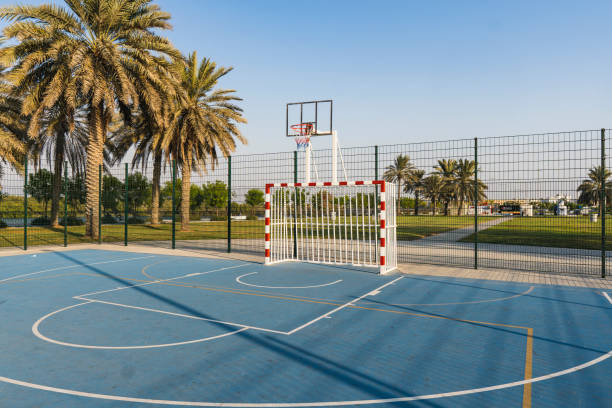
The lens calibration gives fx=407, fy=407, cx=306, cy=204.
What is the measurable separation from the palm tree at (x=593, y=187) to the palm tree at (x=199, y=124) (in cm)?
2008

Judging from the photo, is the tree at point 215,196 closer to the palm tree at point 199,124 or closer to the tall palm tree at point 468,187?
the palm tree at point 199,124

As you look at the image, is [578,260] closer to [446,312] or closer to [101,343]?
[446,312]

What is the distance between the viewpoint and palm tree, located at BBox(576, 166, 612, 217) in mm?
10734

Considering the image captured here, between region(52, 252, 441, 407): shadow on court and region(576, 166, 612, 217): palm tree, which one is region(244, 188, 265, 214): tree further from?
region(576, 166, 612, 217): palm tree

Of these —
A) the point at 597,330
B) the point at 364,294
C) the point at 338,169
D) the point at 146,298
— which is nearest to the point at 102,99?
the point at 338,169

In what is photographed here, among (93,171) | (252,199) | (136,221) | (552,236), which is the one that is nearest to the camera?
(93,171)

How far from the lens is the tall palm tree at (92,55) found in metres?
17.9

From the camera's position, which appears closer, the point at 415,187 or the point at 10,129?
the point at 415,187

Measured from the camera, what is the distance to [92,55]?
19094mm

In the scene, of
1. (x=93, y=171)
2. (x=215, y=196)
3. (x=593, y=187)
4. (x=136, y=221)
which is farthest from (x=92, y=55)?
(x=215, y=196)

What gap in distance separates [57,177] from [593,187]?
2968 cm

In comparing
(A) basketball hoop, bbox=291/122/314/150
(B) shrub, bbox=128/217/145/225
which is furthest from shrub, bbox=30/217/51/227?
(A) basketball hoop, bbox=291/122/314/150

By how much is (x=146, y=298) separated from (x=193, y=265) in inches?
175

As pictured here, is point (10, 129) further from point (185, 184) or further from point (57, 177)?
point (185, 184)
